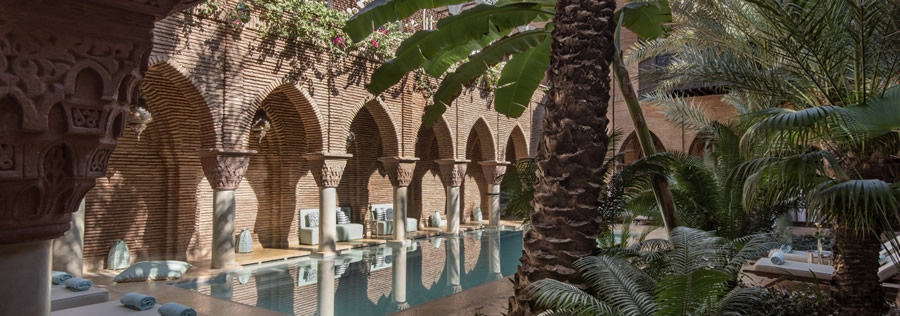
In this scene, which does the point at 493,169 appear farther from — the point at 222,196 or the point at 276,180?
the point at 222,196

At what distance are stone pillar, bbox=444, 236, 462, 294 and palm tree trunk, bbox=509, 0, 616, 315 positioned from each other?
254 inches

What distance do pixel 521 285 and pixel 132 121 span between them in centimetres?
801

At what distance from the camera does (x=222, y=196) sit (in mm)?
11703

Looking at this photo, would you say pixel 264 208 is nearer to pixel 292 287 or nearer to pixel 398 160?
pixel 398 160

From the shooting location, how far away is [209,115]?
37.1ft

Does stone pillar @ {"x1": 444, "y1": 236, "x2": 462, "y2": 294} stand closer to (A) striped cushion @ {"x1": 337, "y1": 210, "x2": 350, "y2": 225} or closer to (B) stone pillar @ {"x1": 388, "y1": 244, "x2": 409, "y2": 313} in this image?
(B) stone pillar @ {"x1": 388, "y1": 244, "x2": 409, "y2": 313}

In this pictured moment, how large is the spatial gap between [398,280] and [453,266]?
7.04 feet

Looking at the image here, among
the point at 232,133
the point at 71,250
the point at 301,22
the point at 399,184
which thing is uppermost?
the point at 301,22

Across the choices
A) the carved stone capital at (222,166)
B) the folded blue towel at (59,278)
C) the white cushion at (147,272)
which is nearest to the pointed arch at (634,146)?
the carved stone capital at (222,166)

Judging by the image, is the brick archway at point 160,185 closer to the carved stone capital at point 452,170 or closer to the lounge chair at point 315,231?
the lounge chair at point 315,231

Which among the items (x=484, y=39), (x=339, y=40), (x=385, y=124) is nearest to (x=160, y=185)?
(x=339, y=40)

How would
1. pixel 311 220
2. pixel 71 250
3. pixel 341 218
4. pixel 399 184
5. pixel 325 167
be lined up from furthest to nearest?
pixel 341 218
pixel 399 184
pixel 311 220
pixel 325 167
pixel 71 250

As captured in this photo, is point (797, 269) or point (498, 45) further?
point (797, 269)

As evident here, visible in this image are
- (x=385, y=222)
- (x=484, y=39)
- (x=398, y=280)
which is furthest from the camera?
(x=385, y=222)
